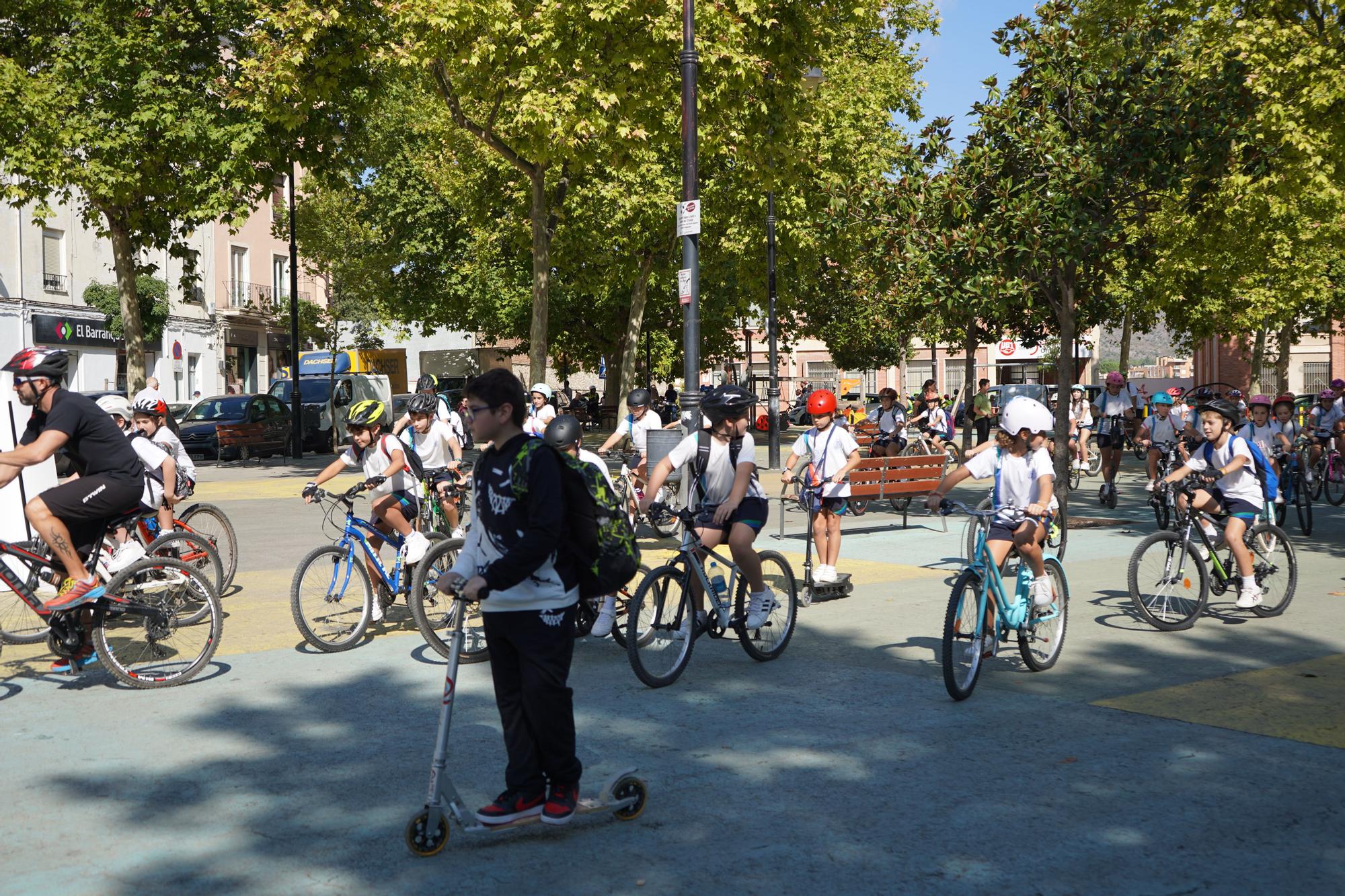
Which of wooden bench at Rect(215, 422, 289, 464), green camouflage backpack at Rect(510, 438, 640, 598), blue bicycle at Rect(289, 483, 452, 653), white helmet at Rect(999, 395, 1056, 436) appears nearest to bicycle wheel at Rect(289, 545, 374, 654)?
blue bicycle at Rect(289, 483, 452, 653)

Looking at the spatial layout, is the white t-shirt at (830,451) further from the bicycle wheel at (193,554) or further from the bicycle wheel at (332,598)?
A: the bicycle wheel at (193,554)

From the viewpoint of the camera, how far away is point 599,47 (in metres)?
17.1

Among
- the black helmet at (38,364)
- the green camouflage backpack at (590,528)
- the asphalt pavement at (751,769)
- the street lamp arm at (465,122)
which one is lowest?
the asphalt pavement at (751,769)

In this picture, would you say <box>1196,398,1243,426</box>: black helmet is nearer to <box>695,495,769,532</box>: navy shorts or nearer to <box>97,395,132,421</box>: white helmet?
<box>695,495,769,532</box>: navy shorts

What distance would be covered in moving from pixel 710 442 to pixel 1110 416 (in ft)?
39.7

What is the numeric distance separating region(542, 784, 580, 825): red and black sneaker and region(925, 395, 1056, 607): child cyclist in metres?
3.03

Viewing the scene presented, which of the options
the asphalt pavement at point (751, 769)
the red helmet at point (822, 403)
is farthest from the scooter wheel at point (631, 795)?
the red helmet at point (822, 403)

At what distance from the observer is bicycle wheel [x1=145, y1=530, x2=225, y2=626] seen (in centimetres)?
768

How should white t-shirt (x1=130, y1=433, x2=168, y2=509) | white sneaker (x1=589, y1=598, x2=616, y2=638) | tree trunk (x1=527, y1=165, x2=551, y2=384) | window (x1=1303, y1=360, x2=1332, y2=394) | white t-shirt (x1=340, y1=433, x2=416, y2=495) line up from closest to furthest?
white sneaker (x1=589, y1=598, x2=616, y2=638), white t-shirt (x1=340, y1=433, x2=416, y2=495), white t-shirt (x1=130, y1=433, x2=168, y2=509), tree trunk (x1=527, y1=165, x2=551, y2=384), window (x1=1303, y1=360, x2=1332, y2=394)

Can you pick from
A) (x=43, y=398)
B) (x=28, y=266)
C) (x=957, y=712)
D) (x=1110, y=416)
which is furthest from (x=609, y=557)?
(x=28, y=266)

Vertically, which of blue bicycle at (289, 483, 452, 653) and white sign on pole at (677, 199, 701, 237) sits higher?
white sign on pole at (677, 199, 701, 237)

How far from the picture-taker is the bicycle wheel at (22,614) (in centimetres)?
711

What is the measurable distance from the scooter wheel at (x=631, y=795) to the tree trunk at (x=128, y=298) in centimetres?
Result: 2105

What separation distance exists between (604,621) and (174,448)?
4.44 meters
